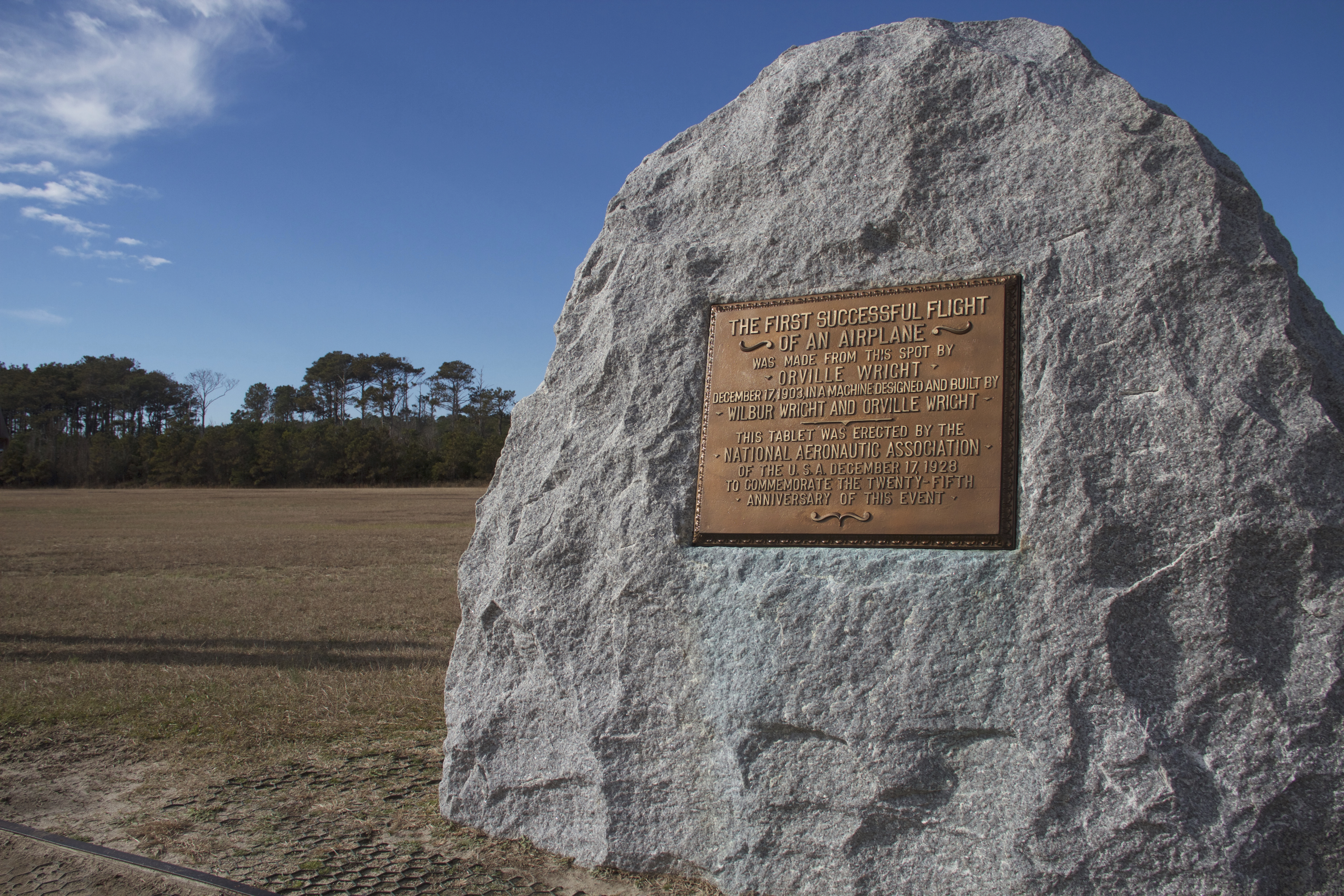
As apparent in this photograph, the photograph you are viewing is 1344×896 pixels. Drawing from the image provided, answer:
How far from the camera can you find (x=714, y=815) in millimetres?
3369

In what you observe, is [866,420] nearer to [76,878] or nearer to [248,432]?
[76,878]

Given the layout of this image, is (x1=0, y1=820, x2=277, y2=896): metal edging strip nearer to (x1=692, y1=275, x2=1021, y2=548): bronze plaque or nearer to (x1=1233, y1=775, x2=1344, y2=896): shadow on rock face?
(x1=692, y1=275, x2=1021, y2=548): bronze plaque

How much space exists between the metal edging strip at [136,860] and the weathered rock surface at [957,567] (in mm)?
895

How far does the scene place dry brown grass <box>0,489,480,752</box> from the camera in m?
5.80

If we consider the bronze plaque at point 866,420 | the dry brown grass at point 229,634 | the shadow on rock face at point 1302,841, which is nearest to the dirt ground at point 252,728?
the dry brown grass at point 229,634

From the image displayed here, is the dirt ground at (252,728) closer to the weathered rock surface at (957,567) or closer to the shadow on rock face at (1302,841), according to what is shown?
the weathered rock surface at (957,567)

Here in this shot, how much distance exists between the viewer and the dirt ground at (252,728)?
12.0 feet

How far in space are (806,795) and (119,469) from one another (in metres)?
71.2

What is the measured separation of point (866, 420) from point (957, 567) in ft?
2.31

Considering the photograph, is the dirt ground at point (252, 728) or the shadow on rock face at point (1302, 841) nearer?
the shadow on rock face at point (1302, 841)

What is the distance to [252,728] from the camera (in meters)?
5.52

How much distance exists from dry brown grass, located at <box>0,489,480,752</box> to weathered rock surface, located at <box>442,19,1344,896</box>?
2434 mm

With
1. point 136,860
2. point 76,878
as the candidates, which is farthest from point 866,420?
point 76,878

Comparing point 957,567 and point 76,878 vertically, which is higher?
point 957,567
